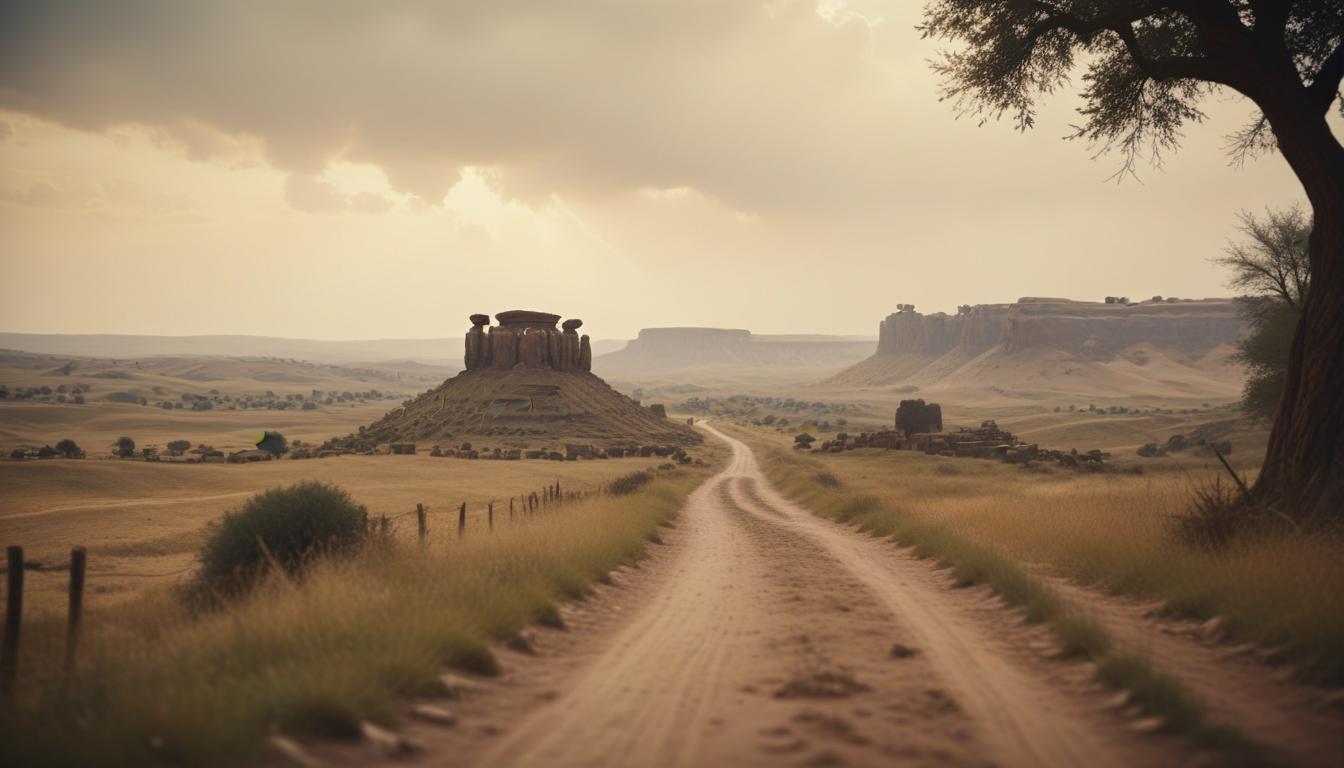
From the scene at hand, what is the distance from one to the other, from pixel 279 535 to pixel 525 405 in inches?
2608

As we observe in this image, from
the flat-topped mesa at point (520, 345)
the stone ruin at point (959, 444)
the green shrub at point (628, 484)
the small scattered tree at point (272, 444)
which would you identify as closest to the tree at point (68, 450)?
the small scattered tree at point (272, 444)

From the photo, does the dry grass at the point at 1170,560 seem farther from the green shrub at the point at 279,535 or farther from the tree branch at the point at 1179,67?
the green shrub at the point at 279,535

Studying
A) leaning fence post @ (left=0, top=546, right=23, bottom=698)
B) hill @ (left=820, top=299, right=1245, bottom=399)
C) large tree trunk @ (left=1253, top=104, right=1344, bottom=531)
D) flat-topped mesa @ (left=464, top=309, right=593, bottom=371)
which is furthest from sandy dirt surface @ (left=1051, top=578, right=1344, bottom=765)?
hill @ (left=820, top=299, right=1245, bottom=399)

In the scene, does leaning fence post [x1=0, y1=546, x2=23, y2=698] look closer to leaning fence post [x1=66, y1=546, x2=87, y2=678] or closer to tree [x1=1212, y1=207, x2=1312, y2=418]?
leaning fence post [x1=66, y1=546, x2=87, y2=678]

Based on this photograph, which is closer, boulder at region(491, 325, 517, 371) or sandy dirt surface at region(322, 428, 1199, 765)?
sandy dirt surface at region(322, 428, 1199, 765)

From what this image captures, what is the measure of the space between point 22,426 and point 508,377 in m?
47.9

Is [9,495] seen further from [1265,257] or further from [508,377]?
[1265,257]

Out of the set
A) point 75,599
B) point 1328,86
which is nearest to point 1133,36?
point 1328,86

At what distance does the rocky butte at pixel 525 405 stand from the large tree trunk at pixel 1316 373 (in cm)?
6191

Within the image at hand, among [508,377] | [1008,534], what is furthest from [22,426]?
[1008,534]

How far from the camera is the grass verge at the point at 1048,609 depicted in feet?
20.1

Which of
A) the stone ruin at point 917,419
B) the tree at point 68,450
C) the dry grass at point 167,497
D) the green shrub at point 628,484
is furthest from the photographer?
the stone ruin at point 917,419

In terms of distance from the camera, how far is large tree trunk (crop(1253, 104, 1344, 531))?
39.4 feet

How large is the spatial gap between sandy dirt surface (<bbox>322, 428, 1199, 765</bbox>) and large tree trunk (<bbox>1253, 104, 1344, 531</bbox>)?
5.16 metres
